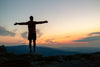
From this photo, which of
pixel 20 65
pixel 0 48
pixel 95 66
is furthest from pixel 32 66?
pixel 0 48

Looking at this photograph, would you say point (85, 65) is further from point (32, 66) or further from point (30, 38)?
point (30, 38)

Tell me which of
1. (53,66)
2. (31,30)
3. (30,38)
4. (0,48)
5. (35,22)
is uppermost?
(35,22)

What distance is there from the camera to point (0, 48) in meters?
15.5

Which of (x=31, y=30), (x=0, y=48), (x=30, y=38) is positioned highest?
(x=31, y=30)

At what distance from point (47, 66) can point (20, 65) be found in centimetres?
168

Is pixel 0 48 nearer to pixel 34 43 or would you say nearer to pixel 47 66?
pixel 34 43

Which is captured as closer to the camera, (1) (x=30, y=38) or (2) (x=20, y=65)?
(2) (x=20, y=65)

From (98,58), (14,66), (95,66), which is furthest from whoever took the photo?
(14,66)

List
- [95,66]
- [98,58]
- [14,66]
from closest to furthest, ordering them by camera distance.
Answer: [95,66]
[98,58]
[14,66]

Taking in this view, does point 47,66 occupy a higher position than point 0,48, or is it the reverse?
point 0,48

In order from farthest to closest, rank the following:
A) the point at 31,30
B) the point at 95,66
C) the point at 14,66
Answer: the point at 31,30, the point at 14,66, the point at 95,66

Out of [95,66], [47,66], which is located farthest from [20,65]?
[95,66]

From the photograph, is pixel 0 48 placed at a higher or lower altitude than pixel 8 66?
higher

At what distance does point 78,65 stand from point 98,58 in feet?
4.06
